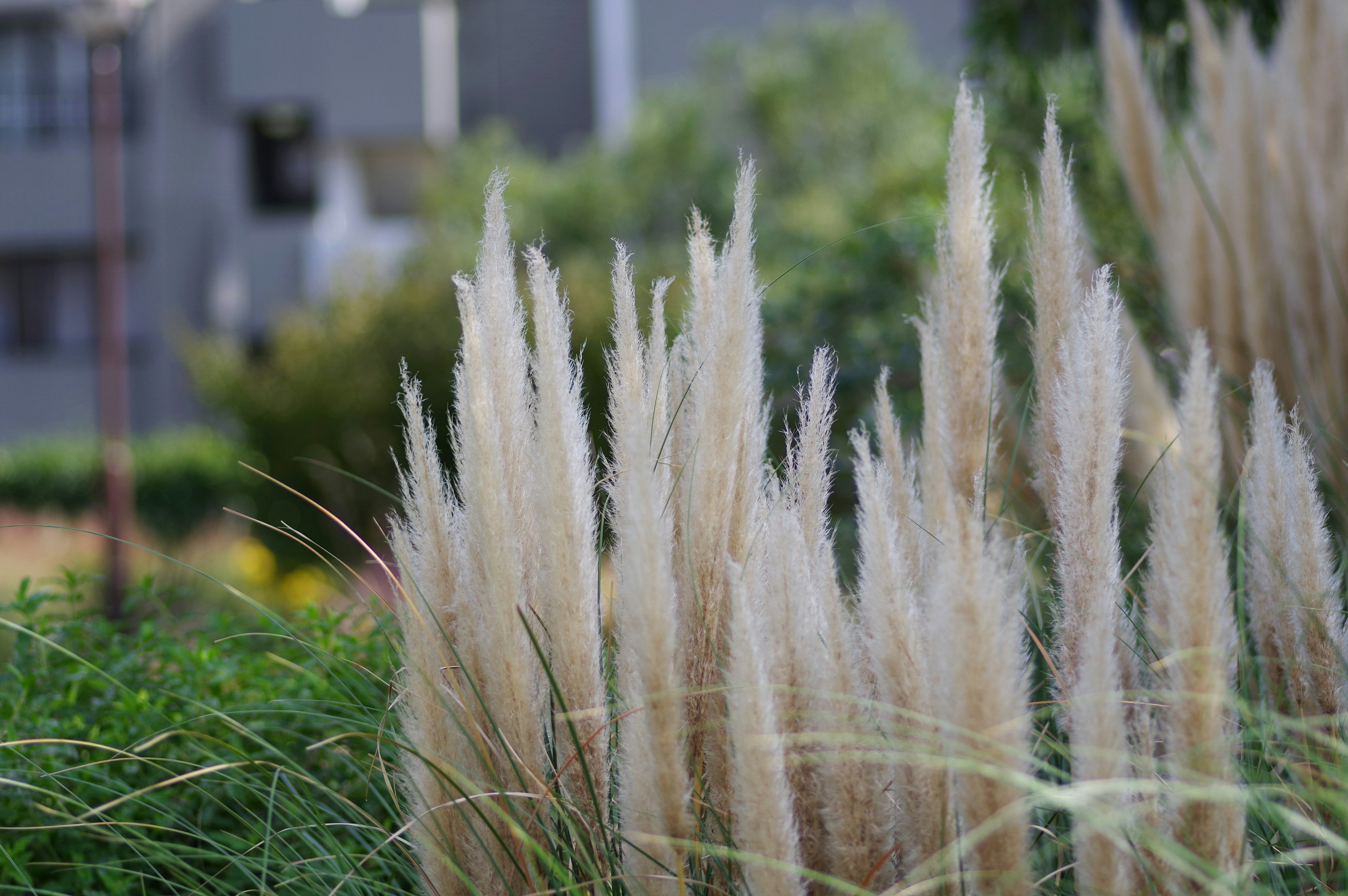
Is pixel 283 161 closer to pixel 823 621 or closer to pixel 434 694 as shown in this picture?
pixel 434 694

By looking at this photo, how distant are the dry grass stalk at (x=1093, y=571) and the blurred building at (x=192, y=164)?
57.7ft

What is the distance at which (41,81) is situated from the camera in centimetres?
1875

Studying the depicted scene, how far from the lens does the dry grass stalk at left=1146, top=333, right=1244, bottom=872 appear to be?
0.85 meters

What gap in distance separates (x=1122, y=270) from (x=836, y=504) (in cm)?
144

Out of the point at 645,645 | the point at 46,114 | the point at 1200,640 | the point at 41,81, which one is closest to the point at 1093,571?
the point at 1200,640

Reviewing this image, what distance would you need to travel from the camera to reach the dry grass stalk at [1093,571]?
0.85 metres

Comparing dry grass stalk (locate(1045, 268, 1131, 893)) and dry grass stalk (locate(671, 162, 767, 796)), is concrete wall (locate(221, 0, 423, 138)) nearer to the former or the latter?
dry grass stalk (locate(671, 162, 767, 796))

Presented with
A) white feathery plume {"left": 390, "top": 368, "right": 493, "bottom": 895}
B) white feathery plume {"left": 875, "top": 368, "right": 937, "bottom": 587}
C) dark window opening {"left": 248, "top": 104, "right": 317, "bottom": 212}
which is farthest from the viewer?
dark window opening {"left": 248, "top": 104, "right": 317, "bottom": 212}

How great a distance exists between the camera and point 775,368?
416 centimetres

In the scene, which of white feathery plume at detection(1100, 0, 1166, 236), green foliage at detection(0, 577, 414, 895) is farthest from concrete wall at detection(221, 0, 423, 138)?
green foliage at detection(0, 577, 414, 895)

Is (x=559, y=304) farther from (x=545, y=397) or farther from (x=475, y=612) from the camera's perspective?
(x=475, y=612)

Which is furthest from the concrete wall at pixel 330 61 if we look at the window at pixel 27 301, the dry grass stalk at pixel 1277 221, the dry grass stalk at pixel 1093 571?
the dry grass stalk at pixel 1093 571

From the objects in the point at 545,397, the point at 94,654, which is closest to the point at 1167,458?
the point at 545,397

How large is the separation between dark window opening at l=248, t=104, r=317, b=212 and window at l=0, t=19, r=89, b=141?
2792mm
